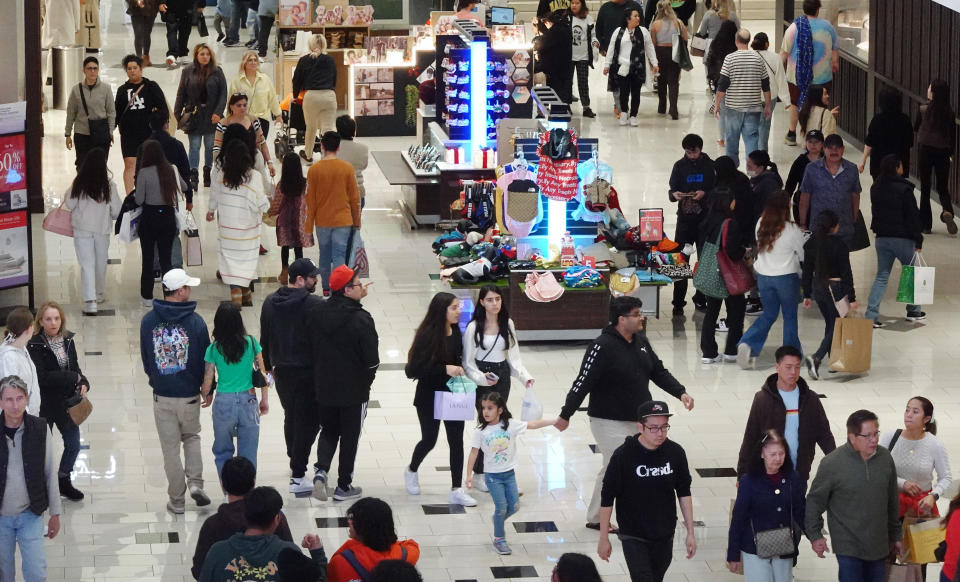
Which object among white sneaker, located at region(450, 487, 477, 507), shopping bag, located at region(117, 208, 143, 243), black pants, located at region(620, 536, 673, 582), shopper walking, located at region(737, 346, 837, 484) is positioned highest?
shopping bag, located at region(117, 208, 143, 243)

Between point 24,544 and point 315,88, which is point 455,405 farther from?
point 315,88

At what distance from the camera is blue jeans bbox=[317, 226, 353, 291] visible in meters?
13.2

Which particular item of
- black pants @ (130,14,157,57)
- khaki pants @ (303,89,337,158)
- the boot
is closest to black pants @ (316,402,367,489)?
the boot

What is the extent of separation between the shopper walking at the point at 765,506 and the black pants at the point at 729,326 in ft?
14.7

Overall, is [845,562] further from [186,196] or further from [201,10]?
[201,10]

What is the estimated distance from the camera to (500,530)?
8.84 metres

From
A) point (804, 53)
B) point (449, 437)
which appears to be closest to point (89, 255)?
point (449, 437)

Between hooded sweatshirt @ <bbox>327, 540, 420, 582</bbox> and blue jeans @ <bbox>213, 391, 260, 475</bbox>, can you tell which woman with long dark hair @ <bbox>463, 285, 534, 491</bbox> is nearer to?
blue jeans @ <bbox>213, 391, 260, 475</bbox>

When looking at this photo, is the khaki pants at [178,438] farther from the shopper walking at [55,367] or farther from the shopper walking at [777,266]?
the shopper walking at [777,266]

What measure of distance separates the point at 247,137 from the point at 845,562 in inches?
301

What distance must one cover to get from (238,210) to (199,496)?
4028 millimetres

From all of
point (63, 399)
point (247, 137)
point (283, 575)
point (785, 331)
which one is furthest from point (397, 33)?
point (283, 575)

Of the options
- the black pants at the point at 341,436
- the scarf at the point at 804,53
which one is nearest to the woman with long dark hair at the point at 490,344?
the black pants at the point at 341,436

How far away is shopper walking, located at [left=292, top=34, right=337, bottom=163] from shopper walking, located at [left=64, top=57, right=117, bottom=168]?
2.77m
